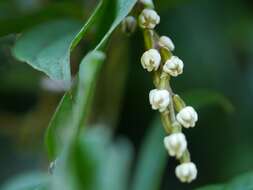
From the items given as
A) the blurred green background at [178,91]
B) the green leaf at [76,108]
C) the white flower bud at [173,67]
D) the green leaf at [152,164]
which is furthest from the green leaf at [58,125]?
the blurred green background at [178,91]

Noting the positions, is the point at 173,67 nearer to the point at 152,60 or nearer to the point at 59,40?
the point at 152,60

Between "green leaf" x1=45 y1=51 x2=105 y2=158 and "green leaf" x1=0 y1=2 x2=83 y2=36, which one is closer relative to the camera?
"green leaf" x1=45 y1=51 x2=105 y2=158

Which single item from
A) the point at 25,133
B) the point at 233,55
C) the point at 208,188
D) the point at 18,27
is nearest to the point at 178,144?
the point at 208,188

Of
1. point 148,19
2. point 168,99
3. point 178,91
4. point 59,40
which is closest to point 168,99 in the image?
point 168,99

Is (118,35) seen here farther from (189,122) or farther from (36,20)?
(189,122)

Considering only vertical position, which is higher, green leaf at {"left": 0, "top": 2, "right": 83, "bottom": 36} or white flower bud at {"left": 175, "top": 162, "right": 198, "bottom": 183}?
green leaf at {"left": 0, "top": 2, "right": 83, "bottom": 36}

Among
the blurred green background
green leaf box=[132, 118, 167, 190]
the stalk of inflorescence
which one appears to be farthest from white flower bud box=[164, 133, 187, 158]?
the blurred green background

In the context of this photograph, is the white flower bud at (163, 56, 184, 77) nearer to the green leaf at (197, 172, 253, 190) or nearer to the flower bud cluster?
the flower bud cluster
